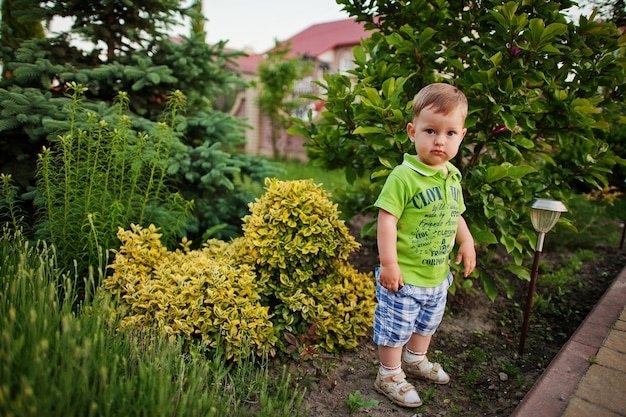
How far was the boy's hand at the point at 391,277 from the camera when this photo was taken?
80.5 inches

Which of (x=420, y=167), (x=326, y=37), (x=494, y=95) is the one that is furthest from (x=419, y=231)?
(x=326, y=37)

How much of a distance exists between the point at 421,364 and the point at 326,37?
22751mm

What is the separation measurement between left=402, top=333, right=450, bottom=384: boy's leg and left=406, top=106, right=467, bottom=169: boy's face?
1.10 metres

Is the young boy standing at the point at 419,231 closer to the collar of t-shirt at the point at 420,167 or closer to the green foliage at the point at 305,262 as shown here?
the collar of t-shirt at the point at 420,167

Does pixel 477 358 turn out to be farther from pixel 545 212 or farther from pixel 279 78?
pixel 279 78

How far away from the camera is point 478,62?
2693mm

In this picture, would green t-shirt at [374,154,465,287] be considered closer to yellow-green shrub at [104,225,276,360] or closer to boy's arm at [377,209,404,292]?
boy's arm at [377,209,404,292]

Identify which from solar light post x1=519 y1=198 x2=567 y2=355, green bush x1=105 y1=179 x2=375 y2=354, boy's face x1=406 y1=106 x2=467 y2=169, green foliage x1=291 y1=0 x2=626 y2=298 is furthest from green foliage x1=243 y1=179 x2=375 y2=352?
solar light post x1=519 y1=198 x2=567 y2=355

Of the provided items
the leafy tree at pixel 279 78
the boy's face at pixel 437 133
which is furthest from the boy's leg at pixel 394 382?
the leafy tree at pixel 279 78

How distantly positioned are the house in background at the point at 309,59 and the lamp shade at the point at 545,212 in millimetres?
10467

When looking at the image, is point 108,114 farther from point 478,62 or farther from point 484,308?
point 484,308

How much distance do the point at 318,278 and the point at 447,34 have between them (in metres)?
2.01

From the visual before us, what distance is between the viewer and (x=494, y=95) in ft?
8.88

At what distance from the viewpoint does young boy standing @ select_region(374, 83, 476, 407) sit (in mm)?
2025
